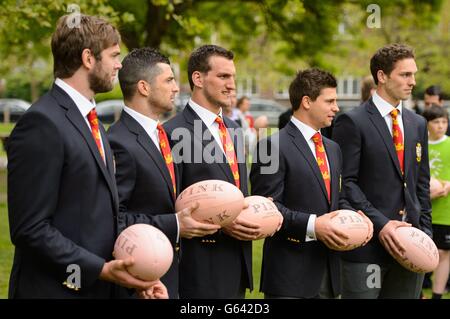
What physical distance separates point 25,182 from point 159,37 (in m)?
12.9

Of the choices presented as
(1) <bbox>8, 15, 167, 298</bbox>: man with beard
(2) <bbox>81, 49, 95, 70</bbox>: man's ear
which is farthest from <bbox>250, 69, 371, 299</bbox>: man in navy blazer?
(2) <bbox>81, 49, 95, 70</bbox>: man's ear

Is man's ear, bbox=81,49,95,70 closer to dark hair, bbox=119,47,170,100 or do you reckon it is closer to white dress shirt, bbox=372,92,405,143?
dark hair, bbox=119,47,170,100

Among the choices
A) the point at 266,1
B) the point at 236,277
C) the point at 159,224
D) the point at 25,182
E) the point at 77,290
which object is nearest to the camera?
the point at 25,182

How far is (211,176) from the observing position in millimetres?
5312

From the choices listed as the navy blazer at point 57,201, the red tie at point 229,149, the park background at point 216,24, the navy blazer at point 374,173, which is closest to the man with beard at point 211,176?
the red tie at point 229,149

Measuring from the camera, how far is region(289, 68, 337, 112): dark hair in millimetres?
A: 5977

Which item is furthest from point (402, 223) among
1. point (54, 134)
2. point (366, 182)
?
point (54, 134)

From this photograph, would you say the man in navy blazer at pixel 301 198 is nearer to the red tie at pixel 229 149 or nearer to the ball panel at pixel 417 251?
the red tie at pixel 229 149

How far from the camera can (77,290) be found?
12.7ft

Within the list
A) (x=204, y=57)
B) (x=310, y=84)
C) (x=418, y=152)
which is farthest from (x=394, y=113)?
(x=204, y=57)

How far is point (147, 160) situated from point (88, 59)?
1.05 m

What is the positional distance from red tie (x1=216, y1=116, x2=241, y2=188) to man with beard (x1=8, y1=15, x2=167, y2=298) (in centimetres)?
145

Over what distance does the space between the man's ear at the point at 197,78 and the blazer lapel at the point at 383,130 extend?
1504 mm
